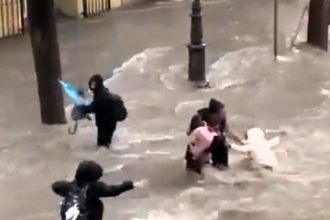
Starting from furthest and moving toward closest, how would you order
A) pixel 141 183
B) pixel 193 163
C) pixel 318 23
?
pixel 318 23 → pixel 193 163 → pixel 141 183

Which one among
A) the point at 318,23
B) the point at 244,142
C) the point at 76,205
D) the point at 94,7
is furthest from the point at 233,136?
the point at 94,7

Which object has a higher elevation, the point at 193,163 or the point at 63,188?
the point at 63,188

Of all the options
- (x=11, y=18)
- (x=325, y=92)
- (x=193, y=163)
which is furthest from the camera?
(x=11, y=18)

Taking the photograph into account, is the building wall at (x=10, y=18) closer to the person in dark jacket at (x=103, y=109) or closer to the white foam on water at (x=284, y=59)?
the white foam on water at (x=284, y=59)

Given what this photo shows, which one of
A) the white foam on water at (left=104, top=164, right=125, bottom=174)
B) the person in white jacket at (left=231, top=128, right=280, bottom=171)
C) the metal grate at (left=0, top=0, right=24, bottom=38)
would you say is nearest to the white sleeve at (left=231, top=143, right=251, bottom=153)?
the person in white jacket at (left=231, top=128, right=280, bottom=171)

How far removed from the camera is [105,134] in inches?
491

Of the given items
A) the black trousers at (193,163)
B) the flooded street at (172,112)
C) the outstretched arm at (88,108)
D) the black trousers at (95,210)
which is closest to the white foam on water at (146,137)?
the flooded street at (172,112)

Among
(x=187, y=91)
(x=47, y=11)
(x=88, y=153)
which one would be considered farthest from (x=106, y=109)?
(x=187, y=91)

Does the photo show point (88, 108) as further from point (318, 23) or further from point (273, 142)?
point (318, 23)

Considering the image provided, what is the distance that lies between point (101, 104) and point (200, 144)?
1.57 metres

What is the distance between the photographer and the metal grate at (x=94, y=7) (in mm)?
19984

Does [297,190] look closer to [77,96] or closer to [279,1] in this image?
[77,96]

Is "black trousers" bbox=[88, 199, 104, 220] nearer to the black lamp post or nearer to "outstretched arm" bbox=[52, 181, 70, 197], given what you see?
"outstretched arm" bbox=[52, 181, 70, 197]

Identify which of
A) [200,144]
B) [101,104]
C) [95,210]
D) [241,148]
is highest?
[95,210]
